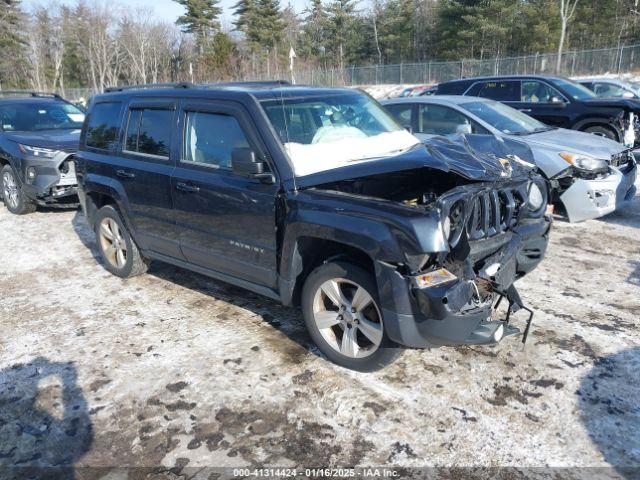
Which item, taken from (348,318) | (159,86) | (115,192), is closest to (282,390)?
(348,318)

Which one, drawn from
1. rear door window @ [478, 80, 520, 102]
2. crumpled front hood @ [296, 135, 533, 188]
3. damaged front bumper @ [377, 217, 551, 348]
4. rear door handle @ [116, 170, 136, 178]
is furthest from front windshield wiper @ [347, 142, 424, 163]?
rear door window @ [478, 80, 520, 102]

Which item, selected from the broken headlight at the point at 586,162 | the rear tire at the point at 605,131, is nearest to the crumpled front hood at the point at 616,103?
the rear tire at the point at 605,131

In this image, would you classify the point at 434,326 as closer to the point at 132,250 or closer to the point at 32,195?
Result: the point at 132,250

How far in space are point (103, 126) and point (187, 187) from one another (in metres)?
1.78

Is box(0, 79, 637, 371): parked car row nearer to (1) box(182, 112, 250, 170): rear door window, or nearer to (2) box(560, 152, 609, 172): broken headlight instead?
(1) box(182, 112, 250, 170): rear door window

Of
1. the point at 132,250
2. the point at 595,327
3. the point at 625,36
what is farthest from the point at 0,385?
the point at 625,36

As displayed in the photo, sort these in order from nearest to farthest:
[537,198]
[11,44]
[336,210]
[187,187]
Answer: [336,210] < [537,198] < [187,187] < [11,44]

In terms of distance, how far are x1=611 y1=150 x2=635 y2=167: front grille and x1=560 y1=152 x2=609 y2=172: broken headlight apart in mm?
375

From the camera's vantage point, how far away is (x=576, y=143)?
701cm

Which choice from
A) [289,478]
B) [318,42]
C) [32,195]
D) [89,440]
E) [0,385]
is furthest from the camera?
[318,42]

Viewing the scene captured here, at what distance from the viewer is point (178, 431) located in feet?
9.99

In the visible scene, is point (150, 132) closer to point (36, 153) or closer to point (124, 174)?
point (124, 174)

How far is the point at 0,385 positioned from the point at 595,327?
4.44 m

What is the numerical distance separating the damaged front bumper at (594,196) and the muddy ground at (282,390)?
1.68m
